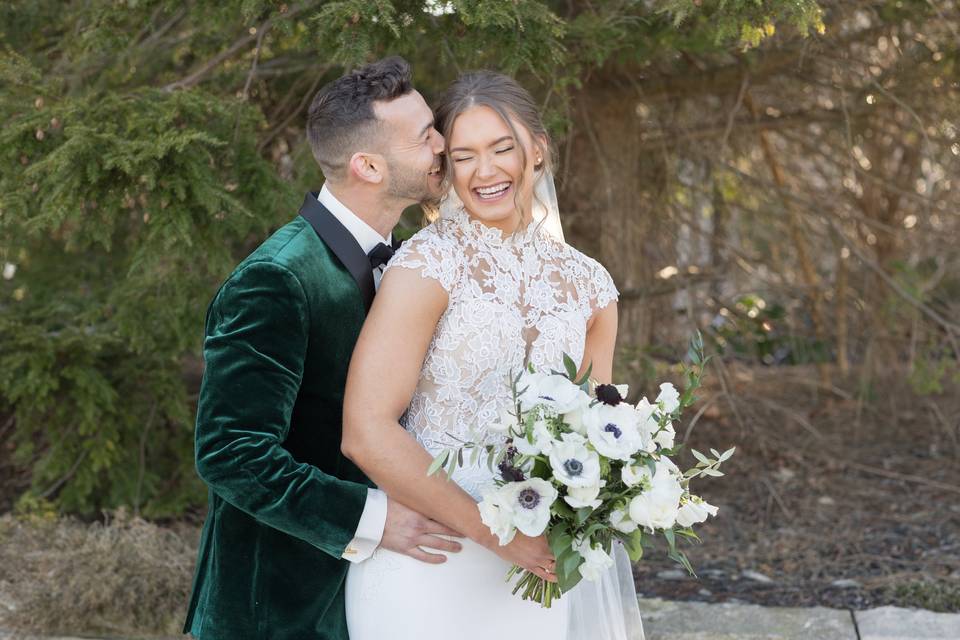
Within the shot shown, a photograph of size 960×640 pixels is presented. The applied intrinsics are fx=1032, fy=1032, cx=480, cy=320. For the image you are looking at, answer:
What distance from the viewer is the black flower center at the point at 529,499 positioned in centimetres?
189

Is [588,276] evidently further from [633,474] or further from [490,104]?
[633,474]

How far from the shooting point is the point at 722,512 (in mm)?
5230

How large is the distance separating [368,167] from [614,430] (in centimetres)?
81

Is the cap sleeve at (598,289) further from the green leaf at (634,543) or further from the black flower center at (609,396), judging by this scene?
the green leaf at (634,543)

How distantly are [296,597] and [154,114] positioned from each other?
6.02ft

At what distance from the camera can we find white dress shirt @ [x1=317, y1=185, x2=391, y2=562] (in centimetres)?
210

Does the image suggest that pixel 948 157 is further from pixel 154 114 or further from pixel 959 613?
pixel 154 114

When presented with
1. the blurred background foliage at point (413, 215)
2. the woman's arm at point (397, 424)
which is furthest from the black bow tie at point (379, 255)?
the blurred background foliage at point (413, 215)

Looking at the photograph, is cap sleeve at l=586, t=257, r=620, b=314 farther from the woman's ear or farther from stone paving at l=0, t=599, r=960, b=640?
stone paving at l=0, t=599, r=960, b=640

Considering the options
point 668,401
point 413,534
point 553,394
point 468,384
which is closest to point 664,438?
point 668,401

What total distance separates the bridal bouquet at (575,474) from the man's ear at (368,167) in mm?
583

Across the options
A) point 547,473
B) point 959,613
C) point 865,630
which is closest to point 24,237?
point 547,473

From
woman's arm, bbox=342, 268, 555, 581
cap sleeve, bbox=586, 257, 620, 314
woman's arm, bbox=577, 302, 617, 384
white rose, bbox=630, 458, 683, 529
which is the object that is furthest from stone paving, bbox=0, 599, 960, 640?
white rose, bbox=630, 458, 683, 529

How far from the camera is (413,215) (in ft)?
15.0
